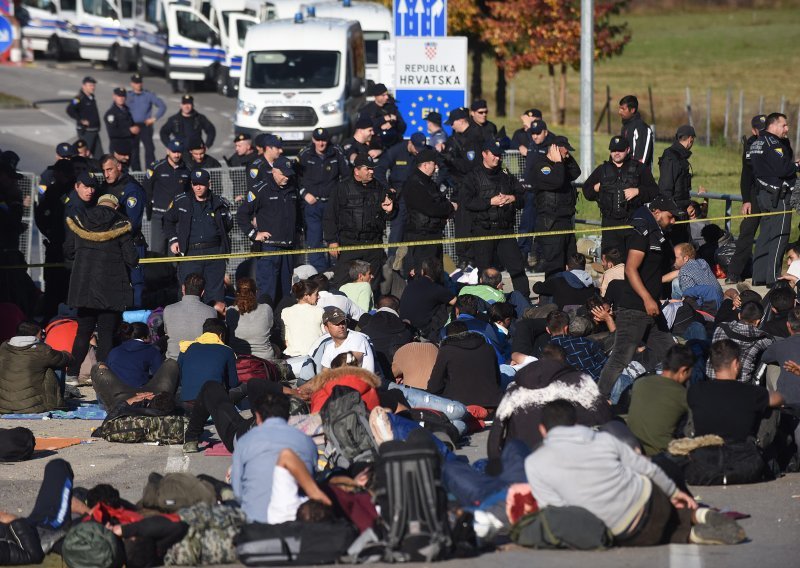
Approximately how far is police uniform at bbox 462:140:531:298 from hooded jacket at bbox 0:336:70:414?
5401 mm

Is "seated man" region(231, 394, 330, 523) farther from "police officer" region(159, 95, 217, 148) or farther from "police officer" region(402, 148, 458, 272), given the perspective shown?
"police officer" region(159, 95, 217, 148)

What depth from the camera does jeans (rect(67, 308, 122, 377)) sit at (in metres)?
14.6

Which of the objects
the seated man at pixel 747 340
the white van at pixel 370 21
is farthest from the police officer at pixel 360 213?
the white van at pixel 370 21

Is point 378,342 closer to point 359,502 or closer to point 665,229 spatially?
point 665,229

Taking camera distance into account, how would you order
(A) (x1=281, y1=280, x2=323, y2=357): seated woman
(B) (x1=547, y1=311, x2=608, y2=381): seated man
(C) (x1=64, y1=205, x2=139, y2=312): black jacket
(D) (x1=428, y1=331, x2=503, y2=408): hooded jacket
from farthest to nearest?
(A) (x1=281, y1=280, x2=323, y2=357): seated woman → (C) (x1=64, y1=205, x2=139, y2=312): black jacket → (B) (x1=547, y1=311, x2=608, y2=381): seated man → (D) (x1=428, y1=331, x2=503, y2=408): hooded jacket

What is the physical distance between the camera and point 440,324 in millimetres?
15250

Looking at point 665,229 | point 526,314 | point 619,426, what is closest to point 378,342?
point 526,314

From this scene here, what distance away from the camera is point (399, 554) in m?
9.21

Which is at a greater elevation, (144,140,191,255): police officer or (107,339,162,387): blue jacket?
(144,140,191,255): police officer

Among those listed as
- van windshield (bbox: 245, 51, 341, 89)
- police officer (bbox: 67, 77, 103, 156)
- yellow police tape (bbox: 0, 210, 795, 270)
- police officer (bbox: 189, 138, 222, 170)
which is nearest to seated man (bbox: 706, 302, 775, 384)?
yellow police tape (bbox: 0, 210, 795, 270)

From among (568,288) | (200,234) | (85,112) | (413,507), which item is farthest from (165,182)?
(413,507)

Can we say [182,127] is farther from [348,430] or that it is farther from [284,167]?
[348,430]

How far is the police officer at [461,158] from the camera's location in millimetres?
17500

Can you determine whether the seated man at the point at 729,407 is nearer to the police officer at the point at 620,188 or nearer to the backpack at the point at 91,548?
the backpack at the point at 91,548
